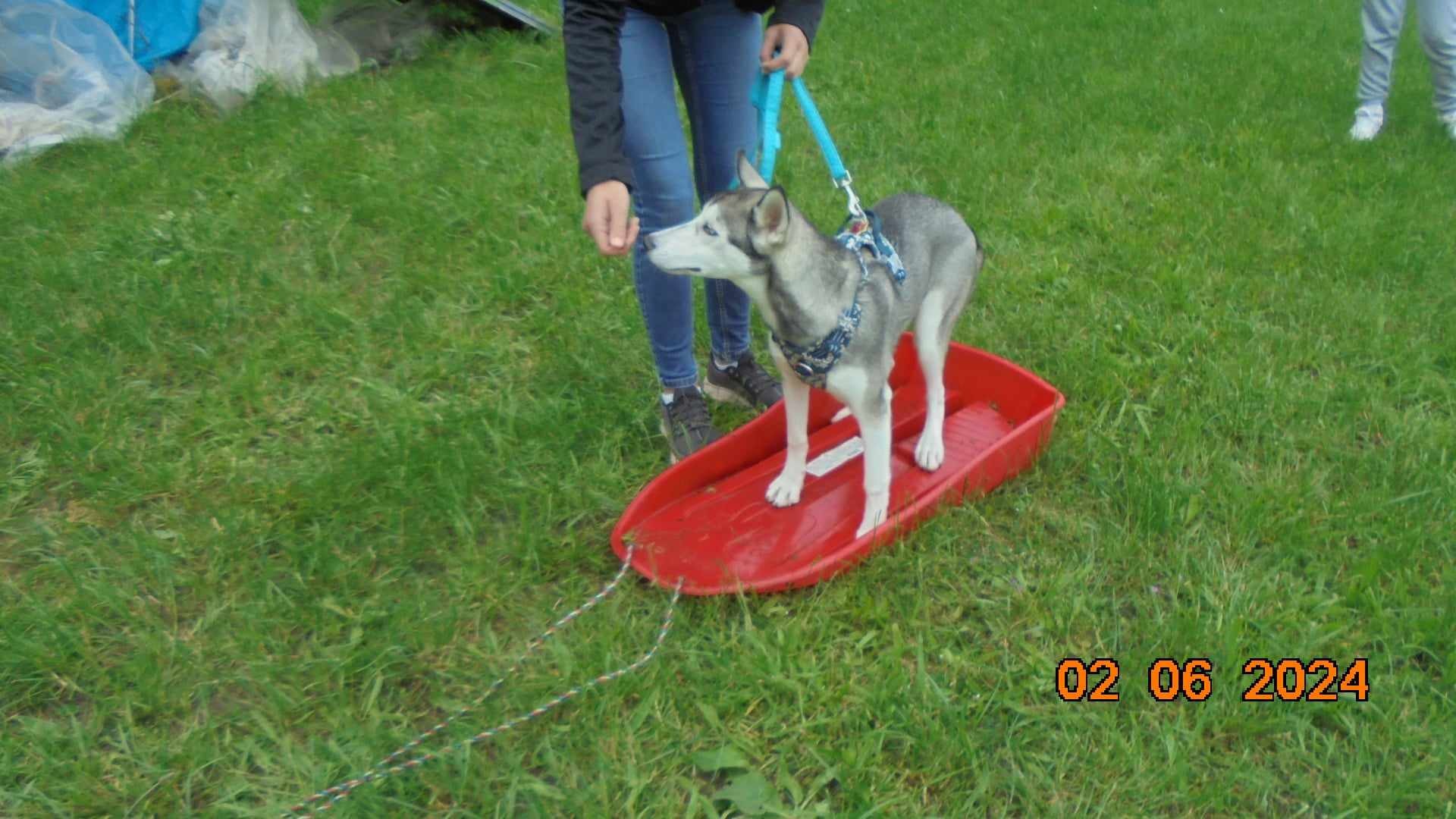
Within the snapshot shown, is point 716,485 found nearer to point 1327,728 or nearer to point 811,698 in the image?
point 811,698

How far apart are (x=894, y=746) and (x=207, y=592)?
178cm

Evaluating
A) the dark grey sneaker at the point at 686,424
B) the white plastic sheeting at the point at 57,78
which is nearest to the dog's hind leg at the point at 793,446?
the dark grey sneaker at the point at 686,424

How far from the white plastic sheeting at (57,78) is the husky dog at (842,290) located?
4845mm

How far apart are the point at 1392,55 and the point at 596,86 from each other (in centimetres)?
477

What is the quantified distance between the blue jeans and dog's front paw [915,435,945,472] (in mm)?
793

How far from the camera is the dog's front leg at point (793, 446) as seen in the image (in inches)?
95.2

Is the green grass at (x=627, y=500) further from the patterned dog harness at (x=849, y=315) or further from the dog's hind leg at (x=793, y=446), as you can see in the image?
the patterned dog harness at (x=849, y=315)

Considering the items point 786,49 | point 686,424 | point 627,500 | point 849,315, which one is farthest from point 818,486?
point 786,49

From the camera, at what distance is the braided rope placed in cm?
181

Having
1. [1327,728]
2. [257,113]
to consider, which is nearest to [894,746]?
[1327,728]

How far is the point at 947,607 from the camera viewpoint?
2.24 m

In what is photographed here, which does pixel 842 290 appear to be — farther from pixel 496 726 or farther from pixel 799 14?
pixel 496 726

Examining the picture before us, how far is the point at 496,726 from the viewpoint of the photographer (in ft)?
6.40
